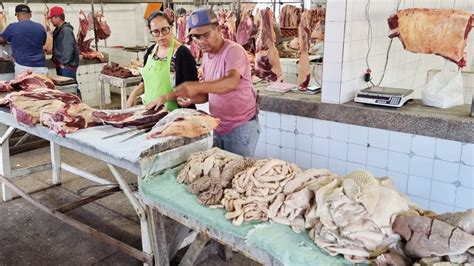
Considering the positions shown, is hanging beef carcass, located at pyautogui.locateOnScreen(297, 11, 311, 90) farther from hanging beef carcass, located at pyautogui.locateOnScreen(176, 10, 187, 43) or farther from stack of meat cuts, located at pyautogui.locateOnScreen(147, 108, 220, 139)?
hanging beef carcass, located at pyautogui.locateOnScreen(176, 10, 187, 43)

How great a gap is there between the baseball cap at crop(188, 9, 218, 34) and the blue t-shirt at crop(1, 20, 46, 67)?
4392mm

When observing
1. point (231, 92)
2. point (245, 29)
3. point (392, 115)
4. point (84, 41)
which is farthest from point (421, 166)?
point (84, 41)

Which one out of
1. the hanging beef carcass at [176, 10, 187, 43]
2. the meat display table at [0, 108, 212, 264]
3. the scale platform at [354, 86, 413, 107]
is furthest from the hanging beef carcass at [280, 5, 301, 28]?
the meat display table at [0, 108, 212, 264]

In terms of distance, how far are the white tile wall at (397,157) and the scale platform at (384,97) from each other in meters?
0.22

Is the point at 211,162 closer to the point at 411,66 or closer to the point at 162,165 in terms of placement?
the point at 162,165

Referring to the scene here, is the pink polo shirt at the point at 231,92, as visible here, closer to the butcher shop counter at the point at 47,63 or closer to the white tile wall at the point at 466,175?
the white tile wall at the point at 466,175

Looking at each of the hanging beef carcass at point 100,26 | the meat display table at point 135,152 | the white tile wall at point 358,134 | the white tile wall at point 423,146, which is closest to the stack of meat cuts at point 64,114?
the meat display table at point 135,152

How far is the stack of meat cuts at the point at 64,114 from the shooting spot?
2965mm

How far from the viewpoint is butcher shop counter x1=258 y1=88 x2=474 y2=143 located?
9.80 feet

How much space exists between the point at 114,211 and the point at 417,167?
9.42 ft

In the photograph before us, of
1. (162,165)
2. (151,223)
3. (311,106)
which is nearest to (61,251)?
(151,223)

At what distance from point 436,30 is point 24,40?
5.57 meters

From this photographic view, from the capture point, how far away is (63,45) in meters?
6.84

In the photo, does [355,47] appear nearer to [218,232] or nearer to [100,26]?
[218,232]
